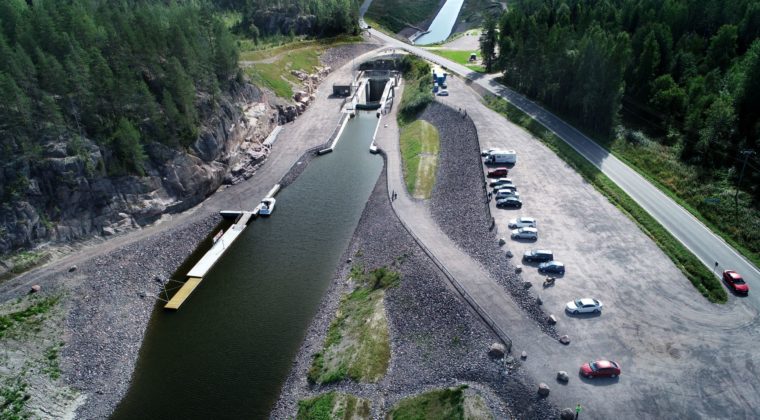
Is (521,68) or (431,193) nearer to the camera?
(431,193)

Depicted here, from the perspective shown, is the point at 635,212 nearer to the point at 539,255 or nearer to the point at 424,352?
the point at 539,255

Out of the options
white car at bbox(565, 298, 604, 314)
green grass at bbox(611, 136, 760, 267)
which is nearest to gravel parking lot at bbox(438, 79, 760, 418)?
white car at bbox(565, 298, 604, 314)

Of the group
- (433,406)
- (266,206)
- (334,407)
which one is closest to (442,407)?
(433,406)

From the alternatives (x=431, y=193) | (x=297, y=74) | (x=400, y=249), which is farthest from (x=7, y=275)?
(x=297, y=74)

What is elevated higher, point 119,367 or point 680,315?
point 680,315

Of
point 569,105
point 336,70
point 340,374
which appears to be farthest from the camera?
point 336,70

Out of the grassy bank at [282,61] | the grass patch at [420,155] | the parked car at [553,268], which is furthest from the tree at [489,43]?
the parked car at [553,268]

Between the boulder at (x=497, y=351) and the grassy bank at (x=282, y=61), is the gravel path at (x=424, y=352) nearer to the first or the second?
the boulder at (x=497, y=351)

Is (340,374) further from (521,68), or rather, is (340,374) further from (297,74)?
(297,74)
